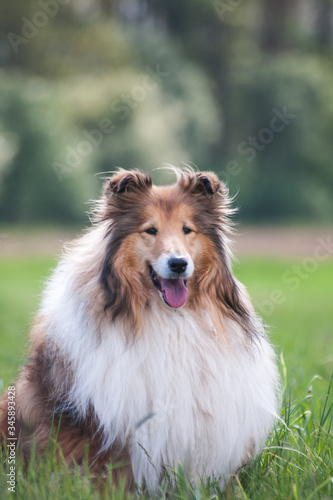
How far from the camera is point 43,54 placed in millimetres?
34750

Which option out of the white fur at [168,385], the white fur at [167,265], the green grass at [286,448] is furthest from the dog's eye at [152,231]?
the green grass at [286,448]

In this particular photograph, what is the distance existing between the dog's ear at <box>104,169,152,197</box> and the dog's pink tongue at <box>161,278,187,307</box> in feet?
1.86

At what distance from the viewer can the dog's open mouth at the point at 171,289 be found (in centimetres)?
378

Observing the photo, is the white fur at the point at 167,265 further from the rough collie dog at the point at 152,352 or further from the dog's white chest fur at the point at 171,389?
the dog's white chest fur at the point at 171,389

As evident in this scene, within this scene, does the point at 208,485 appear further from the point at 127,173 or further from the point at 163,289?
the point at 127,173

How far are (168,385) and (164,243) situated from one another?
0.78 meters

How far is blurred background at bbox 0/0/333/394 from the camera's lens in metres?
25.9

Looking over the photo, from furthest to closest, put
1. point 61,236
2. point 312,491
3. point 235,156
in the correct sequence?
point 235,156 < point 61,236 < point 312,491

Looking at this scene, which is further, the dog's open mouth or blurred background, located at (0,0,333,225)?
blurred background, located at (0,0,333,225)

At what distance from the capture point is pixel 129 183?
155 inches

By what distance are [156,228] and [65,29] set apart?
33572 millimetres

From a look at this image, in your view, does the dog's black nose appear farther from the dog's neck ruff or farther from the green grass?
the green grass

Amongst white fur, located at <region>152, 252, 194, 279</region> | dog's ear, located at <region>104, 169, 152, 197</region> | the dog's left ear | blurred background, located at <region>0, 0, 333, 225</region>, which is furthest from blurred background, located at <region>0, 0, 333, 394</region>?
white fur, located at <region>152, 252, 194, 279</region>

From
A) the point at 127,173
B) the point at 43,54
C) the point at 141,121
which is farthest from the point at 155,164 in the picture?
the point at 127,173
